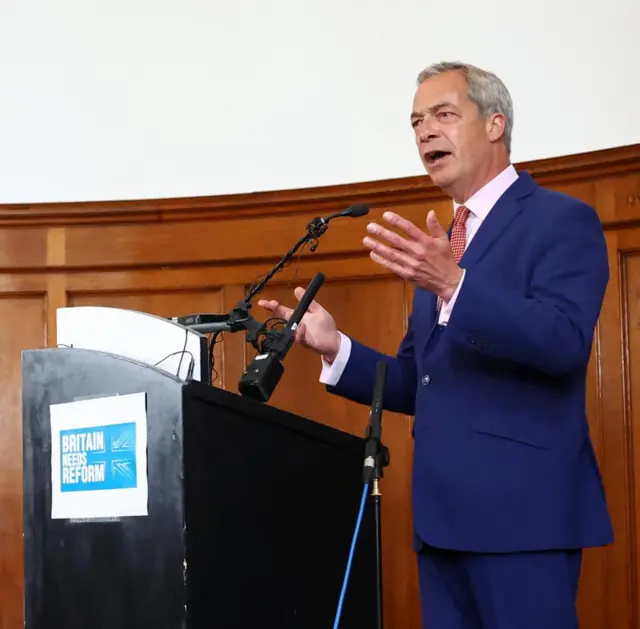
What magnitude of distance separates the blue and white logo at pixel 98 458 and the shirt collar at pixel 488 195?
2.65 feet

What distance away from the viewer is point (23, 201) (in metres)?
4.16

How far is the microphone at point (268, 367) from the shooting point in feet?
6.13

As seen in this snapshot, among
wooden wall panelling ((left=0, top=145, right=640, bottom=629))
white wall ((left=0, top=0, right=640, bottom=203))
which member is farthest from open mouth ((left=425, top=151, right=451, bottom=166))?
white wall ((left=0, top=0, right=640, bottom=203))

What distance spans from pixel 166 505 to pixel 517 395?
0.65 metres

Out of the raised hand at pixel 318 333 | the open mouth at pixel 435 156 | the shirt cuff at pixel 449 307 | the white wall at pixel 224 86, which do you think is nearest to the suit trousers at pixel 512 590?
the shirt cuff at pixel 449 307

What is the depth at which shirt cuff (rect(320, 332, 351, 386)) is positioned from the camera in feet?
7.48

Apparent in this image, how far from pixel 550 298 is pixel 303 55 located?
2.44 m

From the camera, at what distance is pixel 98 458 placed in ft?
5.88

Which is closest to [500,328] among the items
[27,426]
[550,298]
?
[550,298]

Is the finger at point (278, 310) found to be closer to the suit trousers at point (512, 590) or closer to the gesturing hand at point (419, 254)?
the gesturing hand at point (419, 254)

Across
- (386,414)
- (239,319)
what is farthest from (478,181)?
(386,414)

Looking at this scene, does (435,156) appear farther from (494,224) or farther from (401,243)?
(401,243)

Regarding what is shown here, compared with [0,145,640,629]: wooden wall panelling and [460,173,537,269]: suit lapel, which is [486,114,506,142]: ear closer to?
[460,173,537,269]: suit lapel

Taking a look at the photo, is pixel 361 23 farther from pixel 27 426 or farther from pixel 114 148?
pixel 27 426
